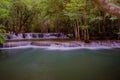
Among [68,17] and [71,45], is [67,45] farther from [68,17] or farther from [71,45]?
[68,17]

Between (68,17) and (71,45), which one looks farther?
(68,17)

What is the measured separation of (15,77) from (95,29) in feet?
43.9

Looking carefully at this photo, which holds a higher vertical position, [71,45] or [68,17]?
[68,17]

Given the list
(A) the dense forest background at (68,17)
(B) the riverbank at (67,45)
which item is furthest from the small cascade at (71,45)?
(A) the dense forest background at (68,17)

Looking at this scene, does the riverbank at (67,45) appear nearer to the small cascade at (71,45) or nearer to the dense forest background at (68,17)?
the small cascade at (71,45)

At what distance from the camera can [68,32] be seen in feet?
77.0

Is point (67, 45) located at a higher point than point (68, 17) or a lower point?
lower

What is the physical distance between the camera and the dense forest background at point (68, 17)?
1648 cm

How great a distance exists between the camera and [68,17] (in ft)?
63.7

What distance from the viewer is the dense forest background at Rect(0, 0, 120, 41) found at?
1648 cm

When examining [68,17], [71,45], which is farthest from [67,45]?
[68,17]

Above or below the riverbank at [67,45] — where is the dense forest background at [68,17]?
above

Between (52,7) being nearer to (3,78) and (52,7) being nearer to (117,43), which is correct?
(117,43)

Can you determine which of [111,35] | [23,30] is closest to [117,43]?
[111,35]
